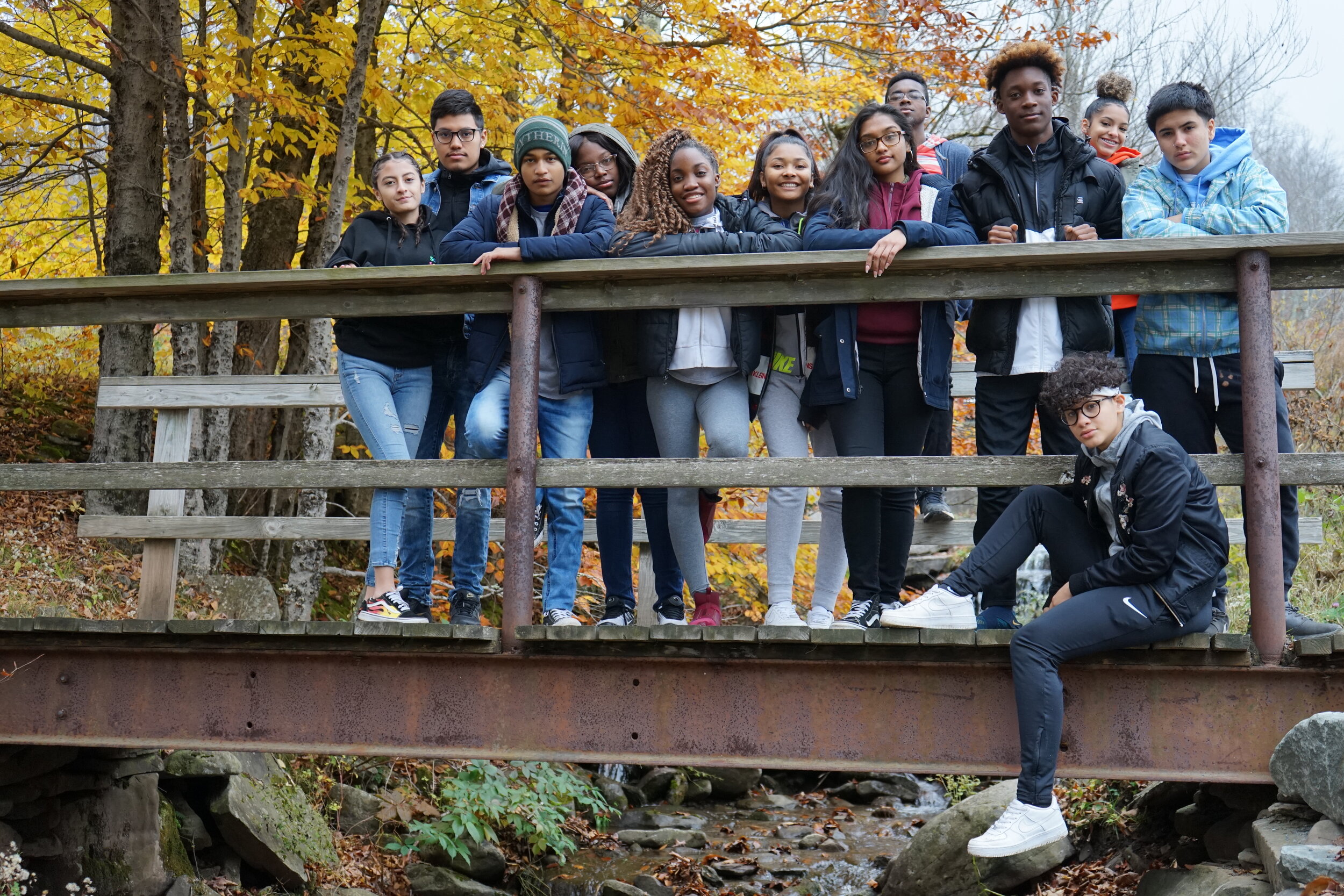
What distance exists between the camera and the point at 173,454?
5617mm

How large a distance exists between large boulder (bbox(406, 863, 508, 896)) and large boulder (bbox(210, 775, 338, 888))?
0.77 meters

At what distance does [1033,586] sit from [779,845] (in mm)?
3759

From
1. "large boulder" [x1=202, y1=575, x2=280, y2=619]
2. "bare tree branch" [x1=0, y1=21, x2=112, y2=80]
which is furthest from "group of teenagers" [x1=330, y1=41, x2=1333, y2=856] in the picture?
"bare tree branch" [x1=0, y1=21, x2=112, y2=80]

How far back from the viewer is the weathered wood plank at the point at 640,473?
3.85 meters

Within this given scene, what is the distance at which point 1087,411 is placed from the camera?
3.76 metres

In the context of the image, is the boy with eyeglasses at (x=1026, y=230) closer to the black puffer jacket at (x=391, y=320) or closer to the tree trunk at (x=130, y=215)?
the black puffer jacket at (x=391, y=320)

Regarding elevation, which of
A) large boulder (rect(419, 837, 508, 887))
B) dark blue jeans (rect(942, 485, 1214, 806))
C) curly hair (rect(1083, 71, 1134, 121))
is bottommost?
large boulder (rect(419, 837, 508, 887))

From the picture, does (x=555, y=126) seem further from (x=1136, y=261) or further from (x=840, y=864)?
(x=840, y=864)

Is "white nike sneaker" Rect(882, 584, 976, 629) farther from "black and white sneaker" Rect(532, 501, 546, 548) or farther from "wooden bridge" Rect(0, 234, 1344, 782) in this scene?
"black and white sneaker" Rect(532, 501, 546, 548)

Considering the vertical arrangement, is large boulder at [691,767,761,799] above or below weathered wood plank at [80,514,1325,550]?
below

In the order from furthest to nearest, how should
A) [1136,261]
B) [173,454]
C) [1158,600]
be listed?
[173,454] < [1136,261] < [1158,600]

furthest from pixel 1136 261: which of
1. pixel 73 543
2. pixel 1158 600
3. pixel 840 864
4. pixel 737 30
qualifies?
pixel 73 543

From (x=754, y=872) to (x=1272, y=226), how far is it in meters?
6.35

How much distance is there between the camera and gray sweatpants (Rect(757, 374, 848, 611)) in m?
4.46
